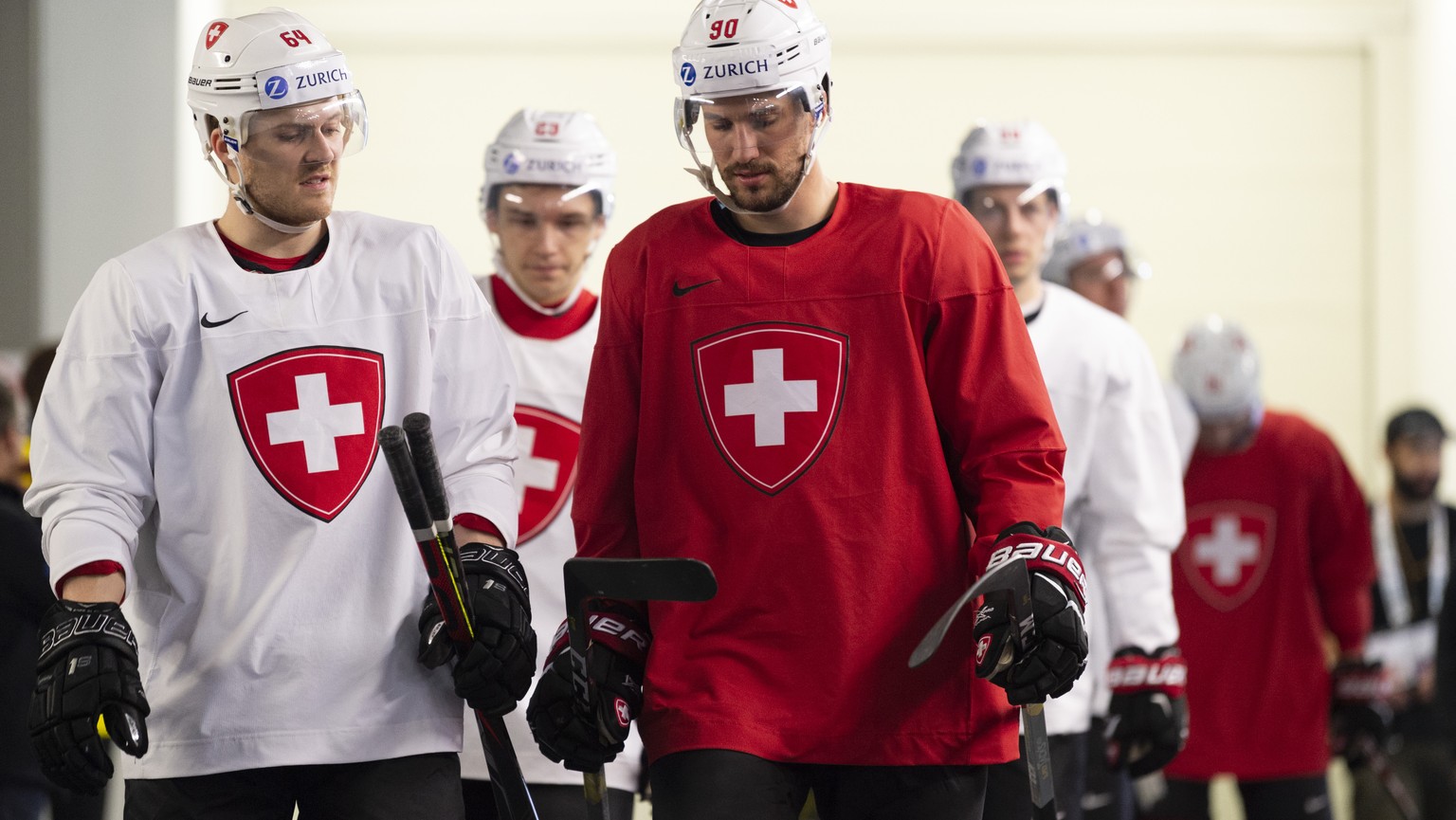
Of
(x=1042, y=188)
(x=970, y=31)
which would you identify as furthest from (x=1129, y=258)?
(x=970, y=31)

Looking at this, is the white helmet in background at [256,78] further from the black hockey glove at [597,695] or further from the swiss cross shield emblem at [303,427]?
the black hockey glove at [597,695]

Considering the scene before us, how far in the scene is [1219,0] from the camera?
9.48m

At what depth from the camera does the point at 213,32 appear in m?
2.97

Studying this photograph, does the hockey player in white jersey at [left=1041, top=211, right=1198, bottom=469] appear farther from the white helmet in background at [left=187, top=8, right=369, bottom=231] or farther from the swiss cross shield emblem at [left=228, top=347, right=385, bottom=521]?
the swiss cross shield emblem at [left=228, top=347, right=385, bottom=521]

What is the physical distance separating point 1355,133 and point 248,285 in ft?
26.0

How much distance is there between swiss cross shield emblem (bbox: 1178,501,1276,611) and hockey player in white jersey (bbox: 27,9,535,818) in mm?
3284

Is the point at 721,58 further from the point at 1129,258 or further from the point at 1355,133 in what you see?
the point at 1355,133

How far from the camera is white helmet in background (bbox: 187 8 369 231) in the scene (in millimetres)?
2889

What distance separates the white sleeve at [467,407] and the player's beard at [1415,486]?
552 cm

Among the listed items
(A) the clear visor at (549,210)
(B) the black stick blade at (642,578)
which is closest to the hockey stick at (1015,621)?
(B) the black stick blade at (642,578)

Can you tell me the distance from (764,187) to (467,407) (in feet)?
1.95

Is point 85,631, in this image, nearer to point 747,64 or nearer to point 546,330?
point 747,64

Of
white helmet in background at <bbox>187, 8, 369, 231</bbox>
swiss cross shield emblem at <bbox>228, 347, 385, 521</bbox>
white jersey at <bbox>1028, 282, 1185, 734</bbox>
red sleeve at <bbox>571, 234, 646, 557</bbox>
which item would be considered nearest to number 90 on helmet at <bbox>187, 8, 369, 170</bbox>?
white helmet in background at <bbox>187, 8, 369, 231</bbox>

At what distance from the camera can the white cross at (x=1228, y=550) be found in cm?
561
